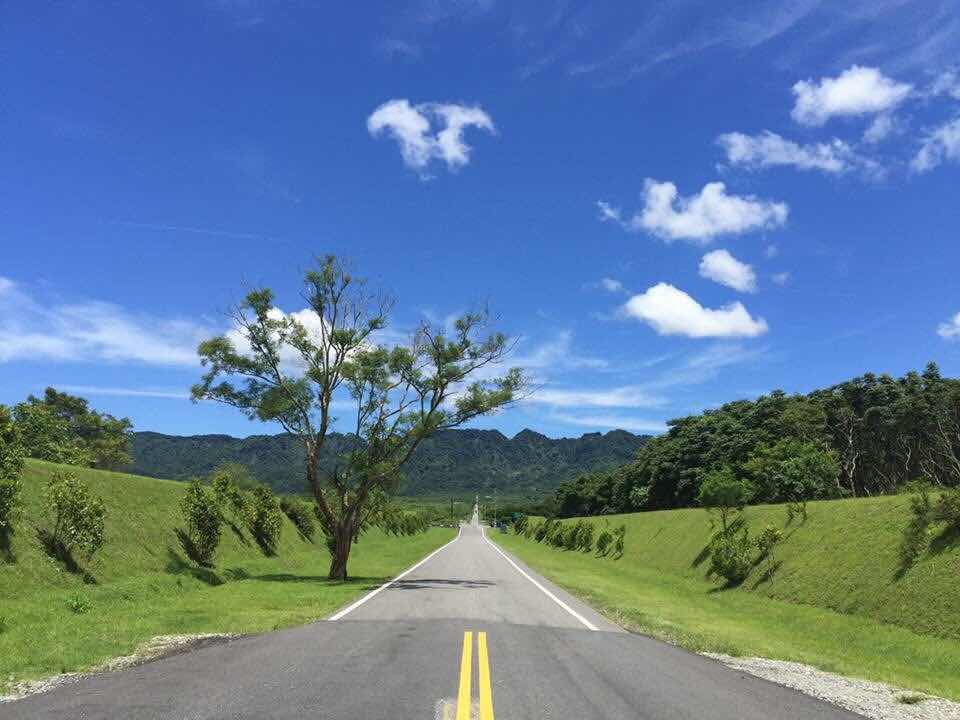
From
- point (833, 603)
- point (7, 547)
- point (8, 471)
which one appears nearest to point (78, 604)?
point (7, 547)

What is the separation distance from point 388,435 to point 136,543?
10156 millimetres

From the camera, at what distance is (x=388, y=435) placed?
28047mm

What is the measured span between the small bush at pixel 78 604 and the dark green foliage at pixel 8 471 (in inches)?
100

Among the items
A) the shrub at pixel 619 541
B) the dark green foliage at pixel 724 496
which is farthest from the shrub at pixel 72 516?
the shrub at pixel 619 541

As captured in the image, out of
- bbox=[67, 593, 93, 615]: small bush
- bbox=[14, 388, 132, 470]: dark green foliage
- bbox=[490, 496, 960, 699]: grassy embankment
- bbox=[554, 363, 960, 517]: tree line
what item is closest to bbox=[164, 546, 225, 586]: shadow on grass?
bbox=[67, 593, 93, 615]: small bush

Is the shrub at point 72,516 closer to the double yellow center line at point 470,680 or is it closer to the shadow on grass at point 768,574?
the double yellow center line at point 470,680

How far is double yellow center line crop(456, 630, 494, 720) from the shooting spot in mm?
7082

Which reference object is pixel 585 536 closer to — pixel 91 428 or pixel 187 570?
pixel 187 570

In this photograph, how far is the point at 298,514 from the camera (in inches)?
1832

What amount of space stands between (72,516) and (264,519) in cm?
1682

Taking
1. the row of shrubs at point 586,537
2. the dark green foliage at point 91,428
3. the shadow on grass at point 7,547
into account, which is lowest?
the row of shrubs at point 586,537

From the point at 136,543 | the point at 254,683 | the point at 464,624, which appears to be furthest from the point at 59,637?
the point at 136,543

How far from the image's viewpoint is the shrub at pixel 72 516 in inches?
746

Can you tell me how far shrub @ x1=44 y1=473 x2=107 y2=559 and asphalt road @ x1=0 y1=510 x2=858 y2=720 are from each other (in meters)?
10.2
